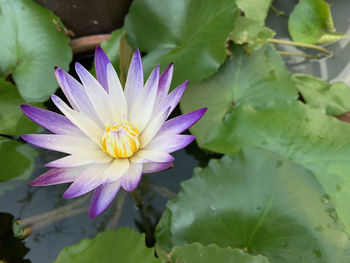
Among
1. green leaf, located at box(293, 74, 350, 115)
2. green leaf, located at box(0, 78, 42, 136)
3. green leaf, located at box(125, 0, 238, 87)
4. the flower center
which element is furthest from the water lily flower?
green leaf, located at box(293, 74, 350, 115)

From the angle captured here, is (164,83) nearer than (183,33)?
Yes

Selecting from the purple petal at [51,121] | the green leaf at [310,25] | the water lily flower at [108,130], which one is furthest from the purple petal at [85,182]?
the green leaf at [310,25]

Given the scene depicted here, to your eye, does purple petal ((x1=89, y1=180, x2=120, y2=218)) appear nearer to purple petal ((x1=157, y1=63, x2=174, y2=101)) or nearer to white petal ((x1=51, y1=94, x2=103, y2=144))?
white petal ((x1=51, y1=94, x2=103, y2=144))

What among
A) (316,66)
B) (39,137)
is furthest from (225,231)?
(316,66)

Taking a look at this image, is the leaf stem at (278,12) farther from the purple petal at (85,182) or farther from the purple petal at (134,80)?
the purple petal at (85,182)

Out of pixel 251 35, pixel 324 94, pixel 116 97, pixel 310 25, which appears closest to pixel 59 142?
pixel 116 97

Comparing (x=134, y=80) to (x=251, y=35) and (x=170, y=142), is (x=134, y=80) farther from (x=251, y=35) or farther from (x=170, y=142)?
(x=251, y=35)
